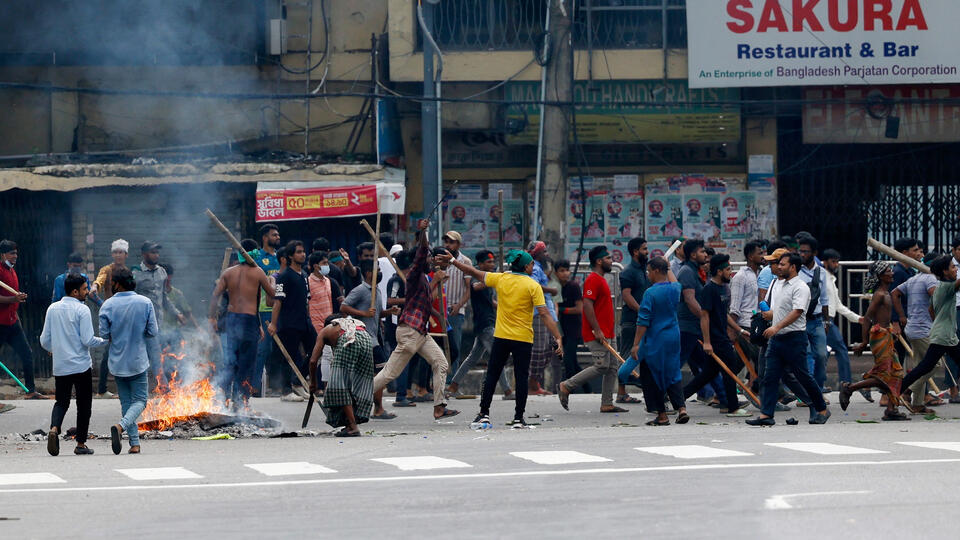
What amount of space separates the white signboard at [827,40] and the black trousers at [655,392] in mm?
7059

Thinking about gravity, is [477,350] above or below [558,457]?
above

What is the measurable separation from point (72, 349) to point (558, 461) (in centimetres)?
384

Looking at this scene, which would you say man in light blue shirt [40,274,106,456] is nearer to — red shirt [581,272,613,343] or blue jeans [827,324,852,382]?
red shirt [581,272,613,343]

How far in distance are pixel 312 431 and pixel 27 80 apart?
9527 millimetres

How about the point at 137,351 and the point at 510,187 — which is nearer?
the point at 137,351

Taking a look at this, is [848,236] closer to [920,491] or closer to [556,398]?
[556,398]

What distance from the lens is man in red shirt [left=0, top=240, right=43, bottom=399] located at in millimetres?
14383

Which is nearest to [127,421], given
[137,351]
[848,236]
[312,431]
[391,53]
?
[137,351]

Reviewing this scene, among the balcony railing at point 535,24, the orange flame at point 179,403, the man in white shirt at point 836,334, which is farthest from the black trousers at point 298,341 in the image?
the balcony railing at point 535,24

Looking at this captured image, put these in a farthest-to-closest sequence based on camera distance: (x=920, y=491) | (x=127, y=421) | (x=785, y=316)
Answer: (x=785, y=316)
(x=127, y=421)
(x=920, y=491)

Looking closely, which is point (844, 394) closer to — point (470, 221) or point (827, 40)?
point (827, 40)

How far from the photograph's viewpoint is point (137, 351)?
10.5 metres

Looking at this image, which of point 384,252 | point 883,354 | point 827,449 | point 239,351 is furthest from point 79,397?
point 883,354

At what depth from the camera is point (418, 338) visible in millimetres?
12531
